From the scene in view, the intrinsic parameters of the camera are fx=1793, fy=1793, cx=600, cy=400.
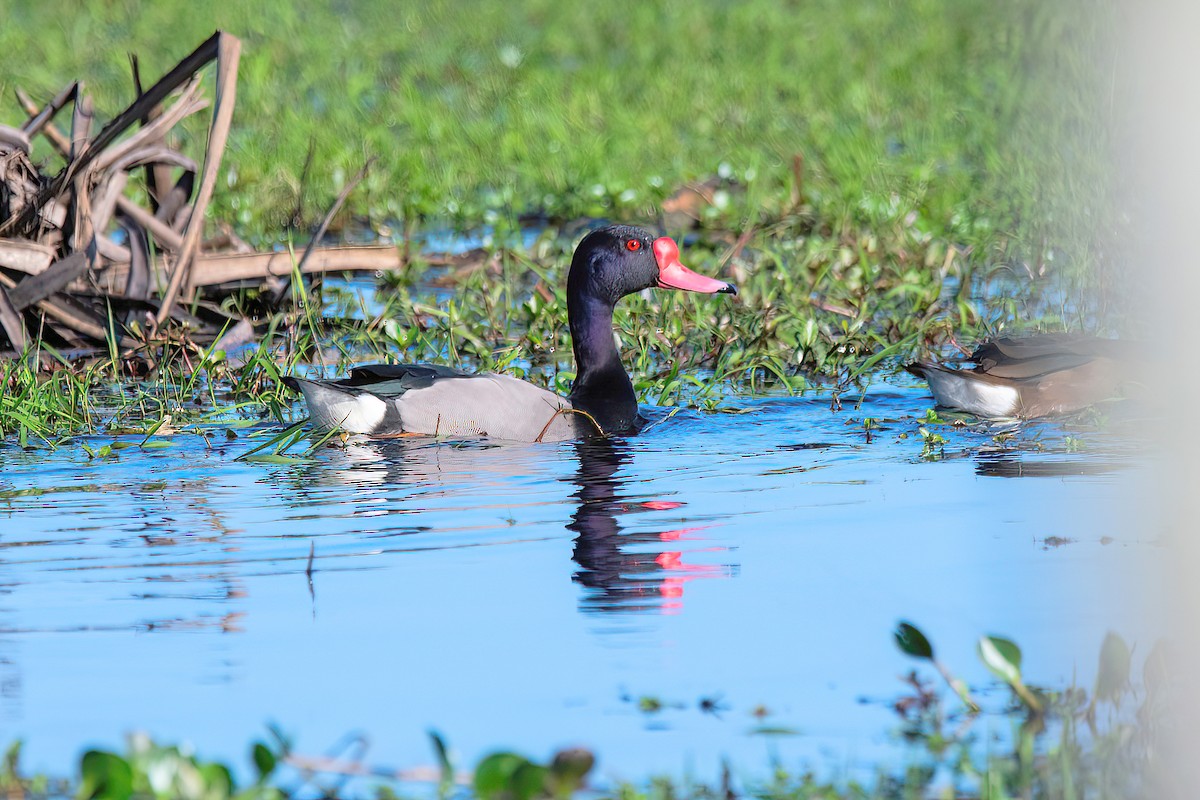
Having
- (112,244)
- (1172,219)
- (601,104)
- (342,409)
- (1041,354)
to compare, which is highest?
(601,104)

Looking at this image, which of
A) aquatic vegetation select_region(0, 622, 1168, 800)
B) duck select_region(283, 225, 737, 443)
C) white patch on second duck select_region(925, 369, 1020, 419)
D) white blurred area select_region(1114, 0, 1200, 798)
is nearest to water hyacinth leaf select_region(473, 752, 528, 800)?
aquatic vegetation select_region(0, 622, 1168, 800)

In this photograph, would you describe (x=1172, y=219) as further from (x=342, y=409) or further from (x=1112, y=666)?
(x=342, y=409)

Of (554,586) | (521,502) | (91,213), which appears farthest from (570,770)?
(91,213)

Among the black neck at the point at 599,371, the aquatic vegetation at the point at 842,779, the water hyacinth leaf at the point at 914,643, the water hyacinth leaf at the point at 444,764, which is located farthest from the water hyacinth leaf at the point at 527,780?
the black neck at the point at 599,371

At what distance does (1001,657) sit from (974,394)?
350 centimetres

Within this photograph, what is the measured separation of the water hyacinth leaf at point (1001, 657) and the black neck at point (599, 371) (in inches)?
139

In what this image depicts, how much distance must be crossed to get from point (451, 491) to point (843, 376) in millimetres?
2406

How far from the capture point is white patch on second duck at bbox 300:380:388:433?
6.29m

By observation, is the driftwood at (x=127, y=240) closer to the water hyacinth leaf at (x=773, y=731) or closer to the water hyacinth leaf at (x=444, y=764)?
the water hyacinth leaf at (x=773, y=731)

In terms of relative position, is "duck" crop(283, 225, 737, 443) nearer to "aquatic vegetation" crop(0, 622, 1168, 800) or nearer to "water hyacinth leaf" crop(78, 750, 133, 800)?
"aquatic vegetation" crop(0, 622, 1168, 800)

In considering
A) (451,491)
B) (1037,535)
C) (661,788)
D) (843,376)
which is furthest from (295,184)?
(661,788)

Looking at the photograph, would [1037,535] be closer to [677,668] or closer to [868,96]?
[677,668]

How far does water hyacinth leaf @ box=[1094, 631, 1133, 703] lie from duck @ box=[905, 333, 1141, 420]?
347 centimetres

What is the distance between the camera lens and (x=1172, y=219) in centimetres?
213
